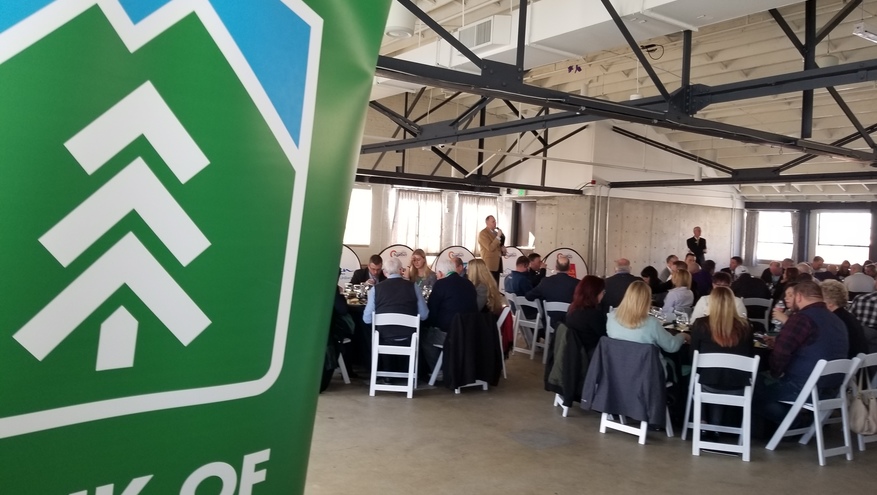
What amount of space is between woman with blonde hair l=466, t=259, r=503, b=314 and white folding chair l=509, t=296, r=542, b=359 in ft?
4.02

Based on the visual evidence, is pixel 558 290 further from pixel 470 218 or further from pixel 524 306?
pixel 470 218

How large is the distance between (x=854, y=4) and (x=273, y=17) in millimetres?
5350

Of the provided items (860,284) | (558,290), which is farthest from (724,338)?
(860,284)

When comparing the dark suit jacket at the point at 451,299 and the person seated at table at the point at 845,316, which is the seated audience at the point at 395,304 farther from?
the person seated at table at the point at 845,316

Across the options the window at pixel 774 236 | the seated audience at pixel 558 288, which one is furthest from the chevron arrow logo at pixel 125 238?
the window at pixel 774 236

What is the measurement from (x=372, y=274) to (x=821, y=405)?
4526 mm

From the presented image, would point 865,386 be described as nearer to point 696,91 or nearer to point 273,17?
point 696,91

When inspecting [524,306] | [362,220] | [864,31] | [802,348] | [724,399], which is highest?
[864,31]

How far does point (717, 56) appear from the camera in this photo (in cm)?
960

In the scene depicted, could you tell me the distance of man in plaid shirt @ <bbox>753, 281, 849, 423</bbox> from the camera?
450 cm

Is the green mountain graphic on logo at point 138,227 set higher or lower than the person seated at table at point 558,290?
higher

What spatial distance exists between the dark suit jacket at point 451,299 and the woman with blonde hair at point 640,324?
4.58 ft

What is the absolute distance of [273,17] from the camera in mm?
699

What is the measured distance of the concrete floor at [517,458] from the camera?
3834mm
